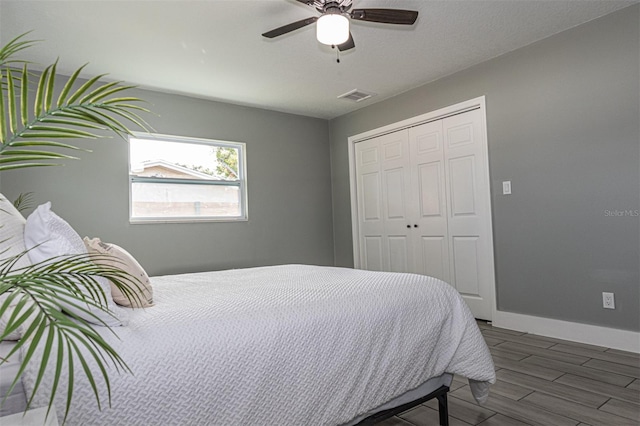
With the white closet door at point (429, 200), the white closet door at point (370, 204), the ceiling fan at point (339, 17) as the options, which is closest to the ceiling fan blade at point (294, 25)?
the ceiling fan at point (339, 17)

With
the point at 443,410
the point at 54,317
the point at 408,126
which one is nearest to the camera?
the point at 54,317

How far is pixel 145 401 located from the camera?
1091mm

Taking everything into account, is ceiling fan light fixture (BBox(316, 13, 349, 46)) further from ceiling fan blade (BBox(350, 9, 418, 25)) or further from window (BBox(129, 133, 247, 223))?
window (BBox(129, 133, 247, 223))

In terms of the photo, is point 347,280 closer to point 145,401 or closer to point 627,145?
point 145,401

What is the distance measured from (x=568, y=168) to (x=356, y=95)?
2.24 meters

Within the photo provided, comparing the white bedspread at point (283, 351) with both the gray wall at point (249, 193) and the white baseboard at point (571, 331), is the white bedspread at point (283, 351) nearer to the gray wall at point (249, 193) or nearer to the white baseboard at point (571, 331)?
the white baseboard at point (571, 331)

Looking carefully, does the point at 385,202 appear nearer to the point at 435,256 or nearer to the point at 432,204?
the point at 432,204

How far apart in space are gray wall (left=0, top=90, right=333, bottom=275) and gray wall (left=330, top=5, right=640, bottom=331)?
7.16ft

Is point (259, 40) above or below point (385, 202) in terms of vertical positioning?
above

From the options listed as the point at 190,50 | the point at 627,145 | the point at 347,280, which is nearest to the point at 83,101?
the point at 347,280

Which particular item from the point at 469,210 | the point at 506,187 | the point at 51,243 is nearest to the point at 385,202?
the point at 469,210

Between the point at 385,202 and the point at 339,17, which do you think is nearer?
the point at 339,17

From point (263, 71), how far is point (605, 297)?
11.0ft

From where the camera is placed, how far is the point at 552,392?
7.03 ft
